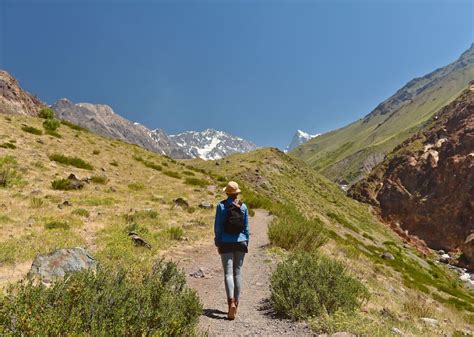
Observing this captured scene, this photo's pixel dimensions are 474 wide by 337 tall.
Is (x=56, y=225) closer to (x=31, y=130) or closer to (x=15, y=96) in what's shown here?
(x=31, y=130)

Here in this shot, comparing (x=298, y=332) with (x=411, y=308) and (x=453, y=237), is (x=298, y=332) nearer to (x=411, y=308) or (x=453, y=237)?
(x=411, y=308)

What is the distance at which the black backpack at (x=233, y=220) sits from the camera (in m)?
7.47

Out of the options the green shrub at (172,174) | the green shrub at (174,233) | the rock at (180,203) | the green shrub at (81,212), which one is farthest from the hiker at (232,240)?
the green shrub at (172,174)

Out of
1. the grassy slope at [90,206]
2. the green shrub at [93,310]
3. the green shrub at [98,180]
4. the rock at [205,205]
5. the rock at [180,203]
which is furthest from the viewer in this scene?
the green shrub at [98,180]

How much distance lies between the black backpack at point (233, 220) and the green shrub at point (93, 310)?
5.89ft

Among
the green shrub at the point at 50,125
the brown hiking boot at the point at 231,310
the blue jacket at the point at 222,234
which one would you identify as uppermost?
the green shrub at the point at 50,125

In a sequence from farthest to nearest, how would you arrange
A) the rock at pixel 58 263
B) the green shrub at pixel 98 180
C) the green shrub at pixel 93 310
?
the green shrub at pixel 98 180 → the rock at pixel 58 263 → the green shrub at pixel 93 310

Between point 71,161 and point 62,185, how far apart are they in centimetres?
607

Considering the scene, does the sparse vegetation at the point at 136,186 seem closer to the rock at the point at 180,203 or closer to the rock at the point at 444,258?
the rock at the point at 180,203

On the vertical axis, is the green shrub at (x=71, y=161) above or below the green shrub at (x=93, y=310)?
above

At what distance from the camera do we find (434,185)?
237ft

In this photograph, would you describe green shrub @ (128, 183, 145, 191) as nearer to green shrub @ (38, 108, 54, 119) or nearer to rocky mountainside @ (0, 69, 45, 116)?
green shrub @ (38, 108, 54, 119)

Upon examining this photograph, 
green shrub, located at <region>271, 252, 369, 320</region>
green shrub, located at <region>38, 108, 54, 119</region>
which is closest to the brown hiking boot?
green shrub, located at <region>271, 252, 369, 320</region>

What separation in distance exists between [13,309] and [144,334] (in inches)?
63.1
